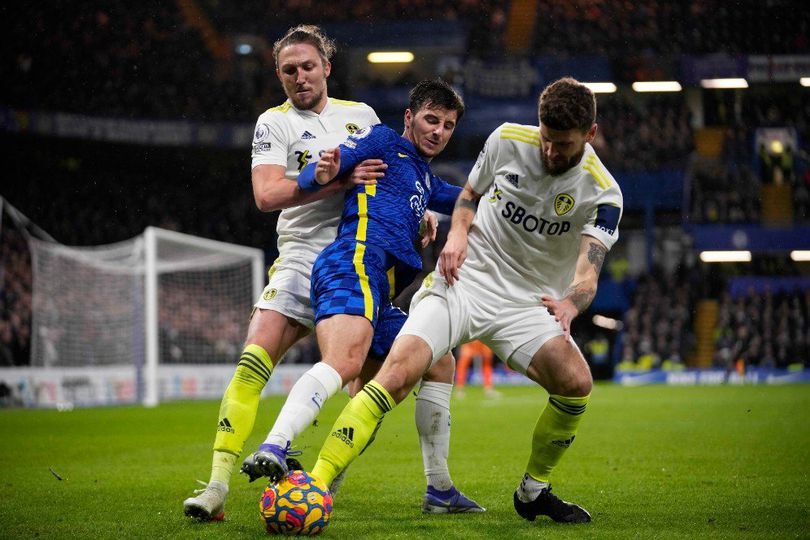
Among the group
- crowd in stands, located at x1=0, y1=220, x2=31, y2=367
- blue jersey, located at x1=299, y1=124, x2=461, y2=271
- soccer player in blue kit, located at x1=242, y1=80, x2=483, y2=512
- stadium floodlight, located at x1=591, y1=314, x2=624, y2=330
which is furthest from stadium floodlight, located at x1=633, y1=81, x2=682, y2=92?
blue jersey, located at x1=299, y1=124, x2=461, y2=271

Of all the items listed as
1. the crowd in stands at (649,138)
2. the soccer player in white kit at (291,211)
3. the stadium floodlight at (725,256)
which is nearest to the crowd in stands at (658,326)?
the stadium floodlight at (725,256)

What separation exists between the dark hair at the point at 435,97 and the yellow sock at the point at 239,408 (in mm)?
1414

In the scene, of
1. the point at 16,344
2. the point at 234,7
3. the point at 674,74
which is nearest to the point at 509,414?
the point at 16,344

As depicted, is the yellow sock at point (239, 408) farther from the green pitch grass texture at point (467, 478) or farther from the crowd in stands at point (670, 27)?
the crowd in stands at point (670, 27)

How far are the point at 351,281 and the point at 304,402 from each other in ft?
1.98

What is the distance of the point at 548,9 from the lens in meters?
28.1

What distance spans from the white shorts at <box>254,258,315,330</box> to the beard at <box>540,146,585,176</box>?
1.27 meters

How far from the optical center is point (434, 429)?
198 inches

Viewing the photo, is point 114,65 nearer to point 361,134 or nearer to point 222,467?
point 361,134

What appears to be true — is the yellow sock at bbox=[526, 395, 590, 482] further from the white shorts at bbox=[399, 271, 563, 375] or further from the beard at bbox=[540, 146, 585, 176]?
the beard at bbox=[540, 146, 585, 176]

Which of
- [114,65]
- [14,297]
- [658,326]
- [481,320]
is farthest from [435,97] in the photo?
[114,65]

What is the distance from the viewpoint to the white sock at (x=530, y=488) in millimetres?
4668

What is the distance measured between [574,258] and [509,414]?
Result: 9.01m

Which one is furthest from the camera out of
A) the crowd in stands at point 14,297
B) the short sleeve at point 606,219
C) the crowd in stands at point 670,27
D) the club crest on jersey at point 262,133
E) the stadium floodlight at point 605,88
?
the stadium floodlight at point 605,88
